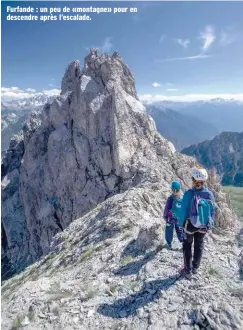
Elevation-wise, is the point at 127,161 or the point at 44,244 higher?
the point at 127,161

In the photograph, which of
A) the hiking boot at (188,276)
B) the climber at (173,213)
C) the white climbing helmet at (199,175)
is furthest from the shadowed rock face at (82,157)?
the white climbing helmet at (199,175)

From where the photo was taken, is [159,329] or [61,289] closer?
[159,329]

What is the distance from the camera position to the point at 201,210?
12164 millimetres

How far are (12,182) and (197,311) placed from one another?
96880 millimetres

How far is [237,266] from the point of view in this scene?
45.4 feet

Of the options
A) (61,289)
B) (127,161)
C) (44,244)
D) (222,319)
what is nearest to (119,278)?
(61,289)

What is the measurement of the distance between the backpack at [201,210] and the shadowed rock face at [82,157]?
118 ft

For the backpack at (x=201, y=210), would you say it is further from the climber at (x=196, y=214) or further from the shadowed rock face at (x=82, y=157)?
the shadowed rock face at (x=82, y=157)

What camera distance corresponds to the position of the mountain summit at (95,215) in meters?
11.9

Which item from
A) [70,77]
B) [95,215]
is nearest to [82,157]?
[70,77]

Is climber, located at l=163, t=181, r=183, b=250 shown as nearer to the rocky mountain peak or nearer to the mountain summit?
the mountain summit

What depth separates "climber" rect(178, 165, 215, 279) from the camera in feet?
39.8

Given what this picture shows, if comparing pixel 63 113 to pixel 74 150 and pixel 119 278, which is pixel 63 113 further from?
pixel 119 278

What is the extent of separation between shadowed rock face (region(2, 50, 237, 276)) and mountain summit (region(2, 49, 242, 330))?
0.83 feet
